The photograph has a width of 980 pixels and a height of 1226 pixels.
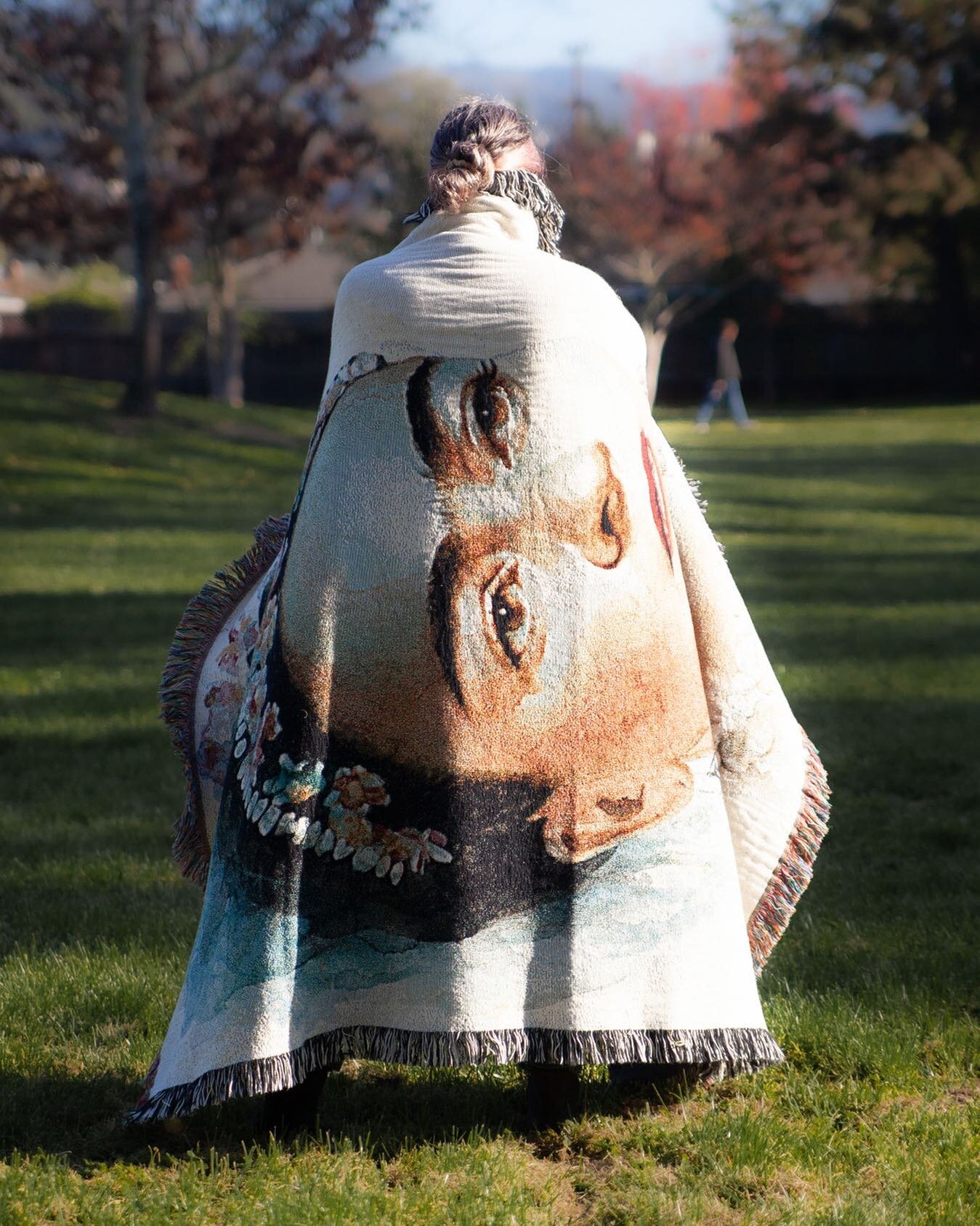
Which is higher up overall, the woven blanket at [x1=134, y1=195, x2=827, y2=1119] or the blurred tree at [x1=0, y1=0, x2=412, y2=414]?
the blurred tree at [x1=0, y1=0, x2=412, y2=414]

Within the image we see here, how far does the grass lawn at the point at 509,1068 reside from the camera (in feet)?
9.08

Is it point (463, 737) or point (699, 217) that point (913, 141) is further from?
point (463, 737)

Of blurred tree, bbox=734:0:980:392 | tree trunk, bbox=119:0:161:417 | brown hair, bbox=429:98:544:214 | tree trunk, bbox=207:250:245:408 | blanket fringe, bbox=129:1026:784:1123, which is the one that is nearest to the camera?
blanket fringe, bbox=129:1026:784:1123

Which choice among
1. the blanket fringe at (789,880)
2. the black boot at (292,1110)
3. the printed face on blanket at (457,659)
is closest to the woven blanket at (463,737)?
the printed face on blanket at (457,659)

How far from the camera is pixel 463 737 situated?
9.05ft

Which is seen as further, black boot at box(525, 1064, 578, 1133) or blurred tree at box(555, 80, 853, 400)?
blurred tree at box(555, 80, 853, 400)

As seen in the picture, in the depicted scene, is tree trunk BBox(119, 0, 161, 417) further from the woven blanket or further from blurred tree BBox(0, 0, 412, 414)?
the woven blanket

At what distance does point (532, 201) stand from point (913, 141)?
37.6 metres

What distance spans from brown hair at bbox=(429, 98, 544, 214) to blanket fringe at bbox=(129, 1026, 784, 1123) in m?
1.63

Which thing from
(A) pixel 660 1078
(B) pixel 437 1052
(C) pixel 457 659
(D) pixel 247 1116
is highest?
(C) pixel 457 659

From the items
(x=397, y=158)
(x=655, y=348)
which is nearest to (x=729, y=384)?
(x=655, y=348)

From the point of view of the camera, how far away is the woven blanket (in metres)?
2.76

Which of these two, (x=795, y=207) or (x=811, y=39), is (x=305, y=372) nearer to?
(x=795, y=207)

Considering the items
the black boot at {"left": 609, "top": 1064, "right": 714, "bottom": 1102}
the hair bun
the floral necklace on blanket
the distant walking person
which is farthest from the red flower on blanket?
the distant walking person
